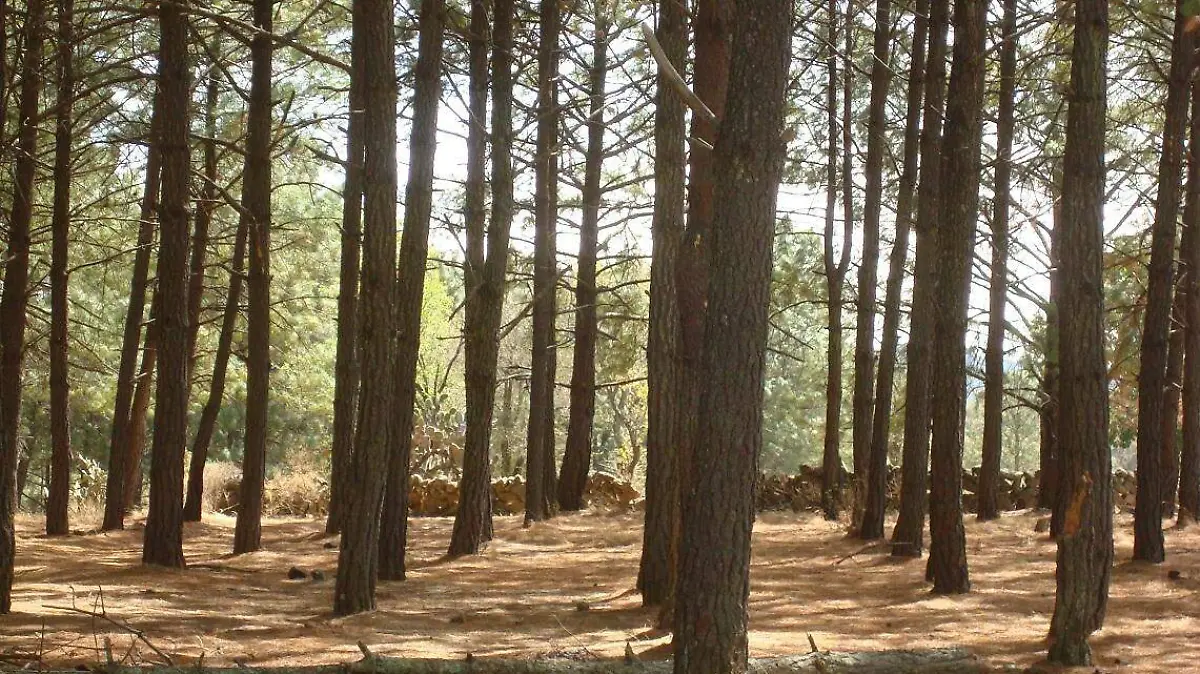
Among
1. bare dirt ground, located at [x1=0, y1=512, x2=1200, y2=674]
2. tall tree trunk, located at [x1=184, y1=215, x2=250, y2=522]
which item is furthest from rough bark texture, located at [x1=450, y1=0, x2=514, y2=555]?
tall tree trunk, located at [x1=184, y1=215, x2=250, y2=522]

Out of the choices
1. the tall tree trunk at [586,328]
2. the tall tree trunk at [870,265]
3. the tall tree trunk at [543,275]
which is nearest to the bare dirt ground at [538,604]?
the tall tree trunk at [870,265]

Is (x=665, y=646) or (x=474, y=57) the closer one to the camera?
(x=665, y=646)

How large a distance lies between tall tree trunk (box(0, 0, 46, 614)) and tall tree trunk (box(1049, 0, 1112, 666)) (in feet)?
22.4

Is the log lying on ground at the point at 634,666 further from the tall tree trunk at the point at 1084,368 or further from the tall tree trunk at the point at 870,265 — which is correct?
the tall tree trunk at the point at 870,265

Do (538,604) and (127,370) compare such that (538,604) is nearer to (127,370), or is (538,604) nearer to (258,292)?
(258,292)

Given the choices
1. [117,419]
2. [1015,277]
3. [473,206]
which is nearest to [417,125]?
[473,206]

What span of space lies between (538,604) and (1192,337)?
9.73 metres

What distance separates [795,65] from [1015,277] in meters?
5.15

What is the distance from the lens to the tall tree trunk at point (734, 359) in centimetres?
522

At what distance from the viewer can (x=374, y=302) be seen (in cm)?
841

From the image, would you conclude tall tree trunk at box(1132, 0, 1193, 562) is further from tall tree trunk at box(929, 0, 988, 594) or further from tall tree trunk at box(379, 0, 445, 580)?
tall tree trunk at box(379, 0, 445, 580)

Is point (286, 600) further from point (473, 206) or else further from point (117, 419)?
point (117, 419)

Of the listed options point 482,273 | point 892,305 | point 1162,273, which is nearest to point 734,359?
point 482,273

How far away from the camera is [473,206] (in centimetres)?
1316
